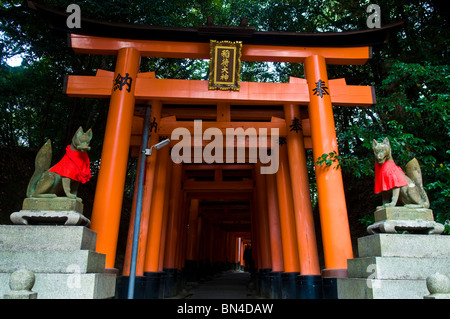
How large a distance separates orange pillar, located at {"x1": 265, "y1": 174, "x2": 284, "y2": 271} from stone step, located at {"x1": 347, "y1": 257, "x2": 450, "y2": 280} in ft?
19.6

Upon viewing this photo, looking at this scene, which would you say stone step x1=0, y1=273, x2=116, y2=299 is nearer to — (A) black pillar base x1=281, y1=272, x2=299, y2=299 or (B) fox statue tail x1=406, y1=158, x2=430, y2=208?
(B) fox statue tail x1=406, y1=158, x2=430, y2=208

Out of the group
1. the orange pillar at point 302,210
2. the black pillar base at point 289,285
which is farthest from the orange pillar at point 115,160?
the black pillar base at point 289,285

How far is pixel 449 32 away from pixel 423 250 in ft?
20.1

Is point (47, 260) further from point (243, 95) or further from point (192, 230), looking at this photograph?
point (192, 230)

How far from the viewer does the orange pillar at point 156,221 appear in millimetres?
9516

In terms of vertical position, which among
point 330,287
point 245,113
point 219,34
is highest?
point 219,34

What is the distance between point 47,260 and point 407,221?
5.04 metres

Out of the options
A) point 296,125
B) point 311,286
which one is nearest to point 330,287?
point 311,286

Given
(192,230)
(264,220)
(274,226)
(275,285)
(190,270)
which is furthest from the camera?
(192,230)

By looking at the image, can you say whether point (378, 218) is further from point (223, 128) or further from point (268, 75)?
point (268, 75)

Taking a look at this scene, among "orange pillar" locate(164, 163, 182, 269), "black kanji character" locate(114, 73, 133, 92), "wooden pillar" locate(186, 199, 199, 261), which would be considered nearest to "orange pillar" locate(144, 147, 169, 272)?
"orange pillar" locate(164, 163, 182, 269)

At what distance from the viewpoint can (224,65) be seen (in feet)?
25.3

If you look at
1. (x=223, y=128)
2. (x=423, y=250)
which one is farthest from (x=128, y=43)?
(x=423, y=250)

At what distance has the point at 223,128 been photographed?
9.46m
